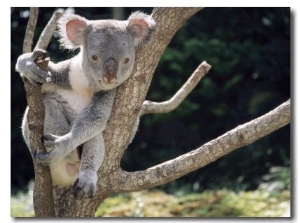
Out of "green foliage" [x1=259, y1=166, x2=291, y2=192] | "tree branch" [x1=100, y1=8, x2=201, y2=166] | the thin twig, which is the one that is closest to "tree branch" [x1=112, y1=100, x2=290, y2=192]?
"tree branch" [x1=100, y1=8, x2=201, y2=166]

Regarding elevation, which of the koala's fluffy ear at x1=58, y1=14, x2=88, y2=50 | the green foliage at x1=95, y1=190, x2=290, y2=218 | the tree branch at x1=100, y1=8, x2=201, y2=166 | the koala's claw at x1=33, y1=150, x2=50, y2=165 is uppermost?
the koala's fluffy ear at x1=58, y1=14, x2=88, y2=50

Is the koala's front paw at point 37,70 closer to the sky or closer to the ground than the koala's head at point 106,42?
closer to the ground

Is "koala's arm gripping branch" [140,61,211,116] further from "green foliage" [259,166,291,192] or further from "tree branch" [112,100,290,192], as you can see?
"green foliage" [259,166,291,192]

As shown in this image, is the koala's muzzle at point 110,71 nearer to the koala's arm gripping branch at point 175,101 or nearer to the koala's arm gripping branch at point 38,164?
the koala's arm gripping branch at point 38,164

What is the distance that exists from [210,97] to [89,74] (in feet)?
11.3

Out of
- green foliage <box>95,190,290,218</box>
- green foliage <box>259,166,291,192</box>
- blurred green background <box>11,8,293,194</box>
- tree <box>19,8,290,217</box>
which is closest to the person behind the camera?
tree <box>19,8,290,217</box>

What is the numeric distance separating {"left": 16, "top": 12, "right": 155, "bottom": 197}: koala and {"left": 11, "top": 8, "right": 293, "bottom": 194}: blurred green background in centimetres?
196

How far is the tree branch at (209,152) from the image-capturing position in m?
2.46

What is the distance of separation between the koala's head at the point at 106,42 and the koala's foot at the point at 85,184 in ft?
1.25

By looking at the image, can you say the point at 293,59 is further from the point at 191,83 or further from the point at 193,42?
the point at 193,42

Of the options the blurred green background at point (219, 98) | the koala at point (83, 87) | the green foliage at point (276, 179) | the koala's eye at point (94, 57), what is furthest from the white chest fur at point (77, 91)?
the green foliage at point (276, 179)

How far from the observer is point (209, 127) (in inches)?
236

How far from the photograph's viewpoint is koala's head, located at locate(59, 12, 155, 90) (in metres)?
2.59
